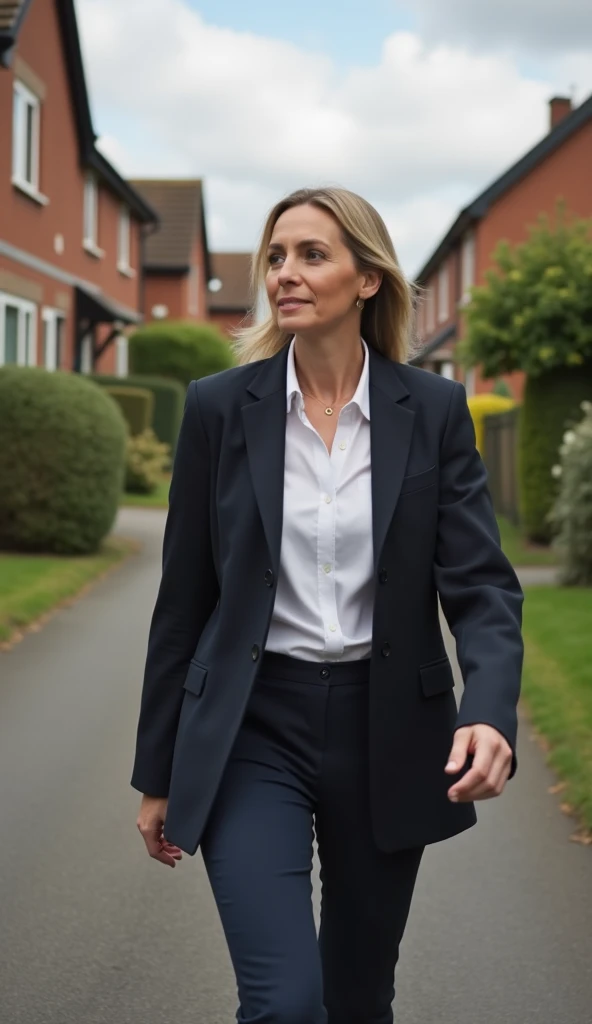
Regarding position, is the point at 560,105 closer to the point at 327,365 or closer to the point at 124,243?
the point at 124,243

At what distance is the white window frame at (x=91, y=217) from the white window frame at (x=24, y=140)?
13.2 feet

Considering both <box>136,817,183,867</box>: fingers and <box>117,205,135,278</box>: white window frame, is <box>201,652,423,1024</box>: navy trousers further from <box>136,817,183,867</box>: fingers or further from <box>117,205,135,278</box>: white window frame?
<box>117,205,135,278</box>: white window frame

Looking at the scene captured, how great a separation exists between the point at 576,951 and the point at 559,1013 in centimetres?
49

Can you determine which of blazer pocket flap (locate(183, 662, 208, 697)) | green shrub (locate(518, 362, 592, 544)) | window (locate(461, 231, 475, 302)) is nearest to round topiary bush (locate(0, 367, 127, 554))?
green shrub (locate(518, 362, 592, 544))

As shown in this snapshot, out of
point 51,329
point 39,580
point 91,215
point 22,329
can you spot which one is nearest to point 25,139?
point 22,329

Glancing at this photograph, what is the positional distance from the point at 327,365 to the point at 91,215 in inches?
968

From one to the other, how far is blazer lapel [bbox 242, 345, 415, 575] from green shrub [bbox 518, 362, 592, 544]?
14.4 meters

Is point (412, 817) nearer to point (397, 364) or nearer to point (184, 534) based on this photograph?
point (184, 534)

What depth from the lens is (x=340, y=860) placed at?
9.73ft

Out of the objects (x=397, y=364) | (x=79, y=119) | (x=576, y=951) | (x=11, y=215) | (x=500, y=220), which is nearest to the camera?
(x=397, y=364)

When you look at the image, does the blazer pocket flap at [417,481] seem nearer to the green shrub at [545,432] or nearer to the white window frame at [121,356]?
Result: the green shrub at [545,432]

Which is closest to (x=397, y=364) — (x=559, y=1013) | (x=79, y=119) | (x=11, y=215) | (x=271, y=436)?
(x=271, y=436)

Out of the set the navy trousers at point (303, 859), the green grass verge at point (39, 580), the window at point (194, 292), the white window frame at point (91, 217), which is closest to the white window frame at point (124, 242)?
the white window frame at point (91, 217)

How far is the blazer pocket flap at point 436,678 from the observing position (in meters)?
2.89
